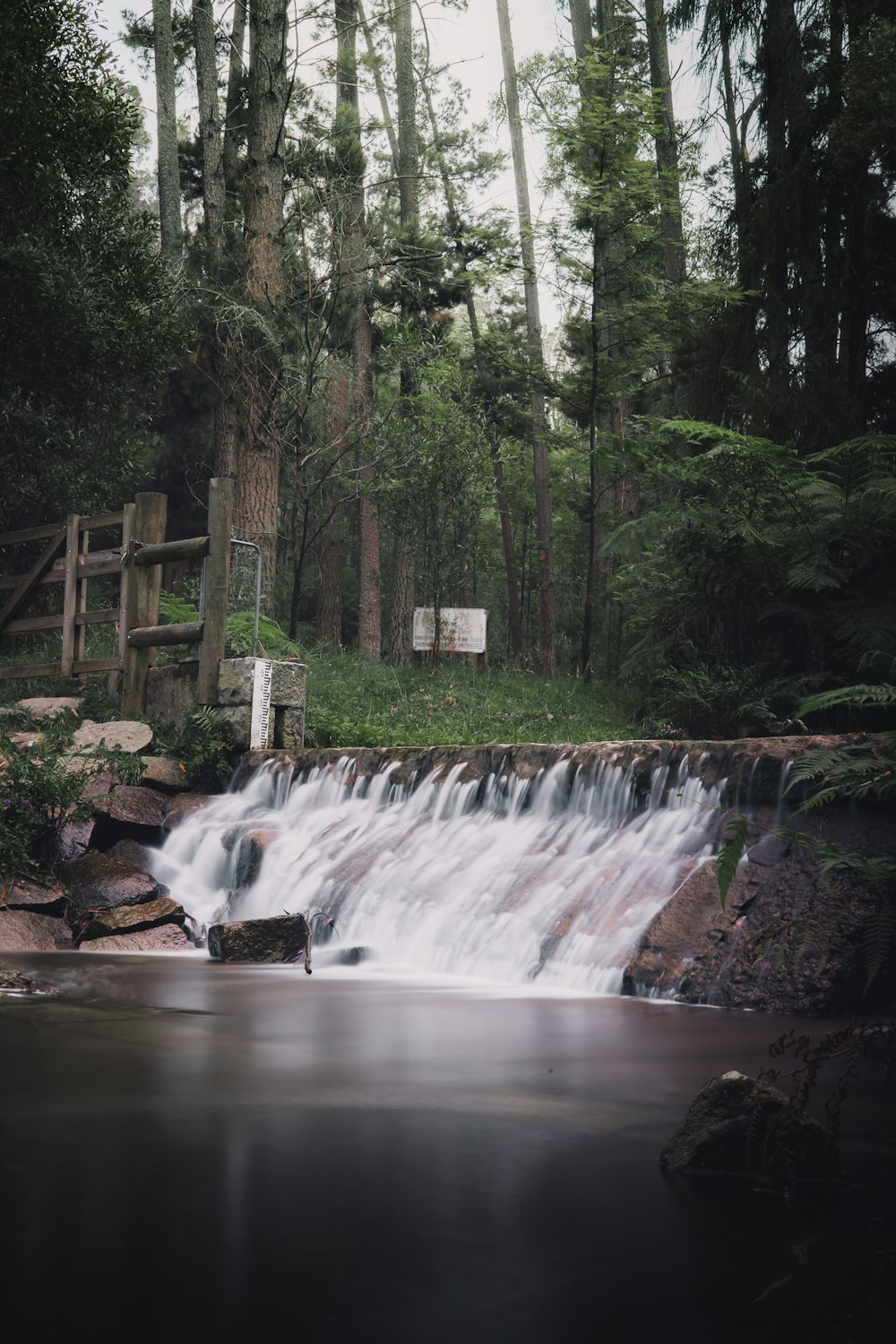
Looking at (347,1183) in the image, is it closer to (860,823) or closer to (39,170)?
(860,823)

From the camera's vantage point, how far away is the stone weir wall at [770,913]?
5582 millimetres

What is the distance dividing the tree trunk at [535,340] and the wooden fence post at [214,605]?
11.9m

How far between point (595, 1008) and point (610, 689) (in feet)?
37.2

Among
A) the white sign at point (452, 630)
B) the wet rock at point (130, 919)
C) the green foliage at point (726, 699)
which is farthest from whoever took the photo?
the white sign at point (452, 630)

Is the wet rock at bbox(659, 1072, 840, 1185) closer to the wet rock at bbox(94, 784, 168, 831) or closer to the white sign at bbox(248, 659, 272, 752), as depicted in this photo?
the wet rock at bbox(94, 784, 168, 831)

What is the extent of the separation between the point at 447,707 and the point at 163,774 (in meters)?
4.31

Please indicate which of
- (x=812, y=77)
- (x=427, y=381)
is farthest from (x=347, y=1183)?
(x=427, y=381)

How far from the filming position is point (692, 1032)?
506 centimetres

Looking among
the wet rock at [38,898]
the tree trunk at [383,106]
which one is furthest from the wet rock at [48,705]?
the tree trunk at [383,106]

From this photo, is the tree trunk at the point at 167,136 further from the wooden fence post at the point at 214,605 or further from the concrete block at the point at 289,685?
the concrete block at the point at 289,685

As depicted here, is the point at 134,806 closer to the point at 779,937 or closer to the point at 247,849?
the point at 247,849

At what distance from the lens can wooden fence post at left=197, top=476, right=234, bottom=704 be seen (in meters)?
11.8

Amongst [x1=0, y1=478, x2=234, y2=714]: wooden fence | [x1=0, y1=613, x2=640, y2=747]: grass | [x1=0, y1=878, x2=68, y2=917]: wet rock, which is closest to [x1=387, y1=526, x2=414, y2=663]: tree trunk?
[x1=0, y1=613, x2=640, y2=747]: grass

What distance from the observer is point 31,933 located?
8258 millimetres
